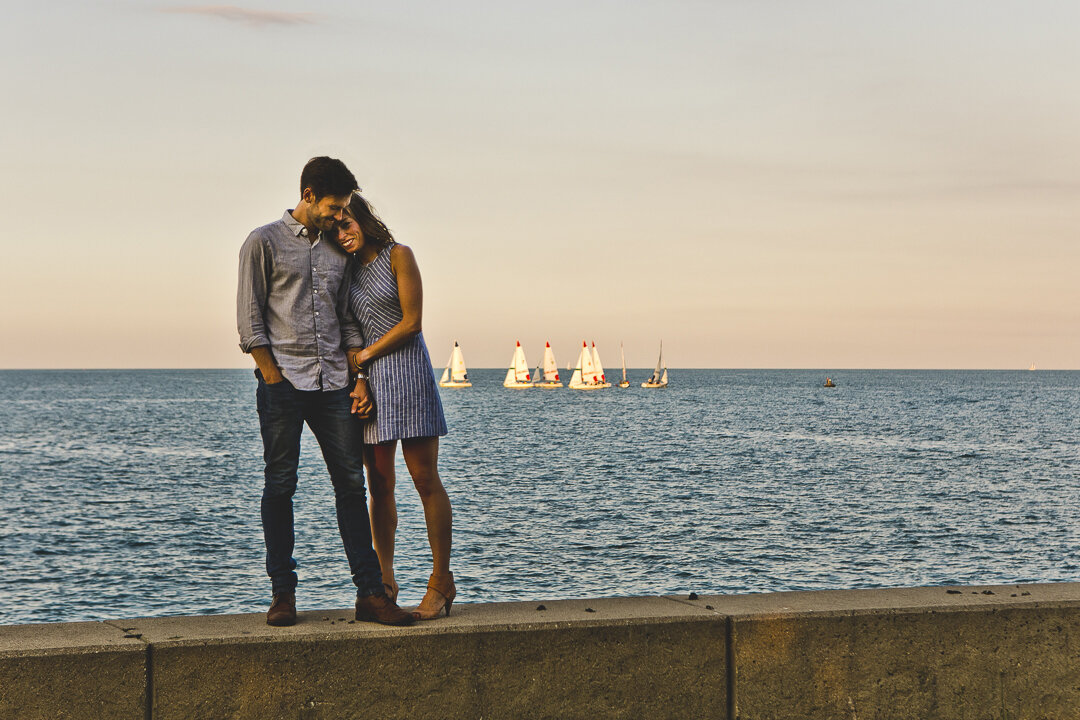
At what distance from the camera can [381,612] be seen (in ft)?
13.1

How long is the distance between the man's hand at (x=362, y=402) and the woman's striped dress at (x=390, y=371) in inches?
0.9

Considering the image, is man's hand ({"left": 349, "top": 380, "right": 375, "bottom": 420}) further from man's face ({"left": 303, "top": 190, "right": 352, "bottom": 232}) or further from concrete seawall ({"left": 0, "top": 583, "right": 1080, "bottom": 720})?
concrete seawall ({"left": 0, "top": 583, "right": 1080, "bottom": 720})

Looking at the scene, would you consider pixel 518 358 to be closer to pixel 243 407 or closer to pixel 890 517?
pixel 243 407

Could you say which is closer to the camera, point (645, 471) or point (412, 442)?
point (412, 442)

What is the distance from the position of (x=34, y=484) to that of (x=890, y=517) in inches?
1026

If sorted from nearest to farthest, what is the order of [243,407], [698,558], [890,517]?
[698,558]
[890,517]
[243,407]

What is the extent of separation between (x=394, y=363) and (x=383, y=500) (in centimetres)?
64

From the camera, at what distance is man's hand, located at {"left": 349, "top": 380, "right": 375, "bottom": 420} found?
173 inches

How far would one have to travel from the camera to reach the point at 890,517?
1108 inches

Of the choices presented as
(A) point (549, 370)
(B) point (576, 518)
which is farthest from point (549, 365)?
(B) point (576, 518)

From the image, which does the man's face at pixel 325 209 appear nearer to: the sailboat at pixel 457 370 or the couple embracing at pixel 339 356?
the couple embracing at pixel 339 356

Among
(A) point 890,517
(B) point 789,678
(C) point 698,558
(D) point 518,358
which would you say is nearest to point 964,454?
(A) point 890,517

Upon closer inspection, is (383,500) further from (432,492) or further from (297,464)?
(297,464)

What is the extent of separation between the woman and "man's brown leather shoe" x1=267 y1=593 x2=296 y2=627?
1.79ft
